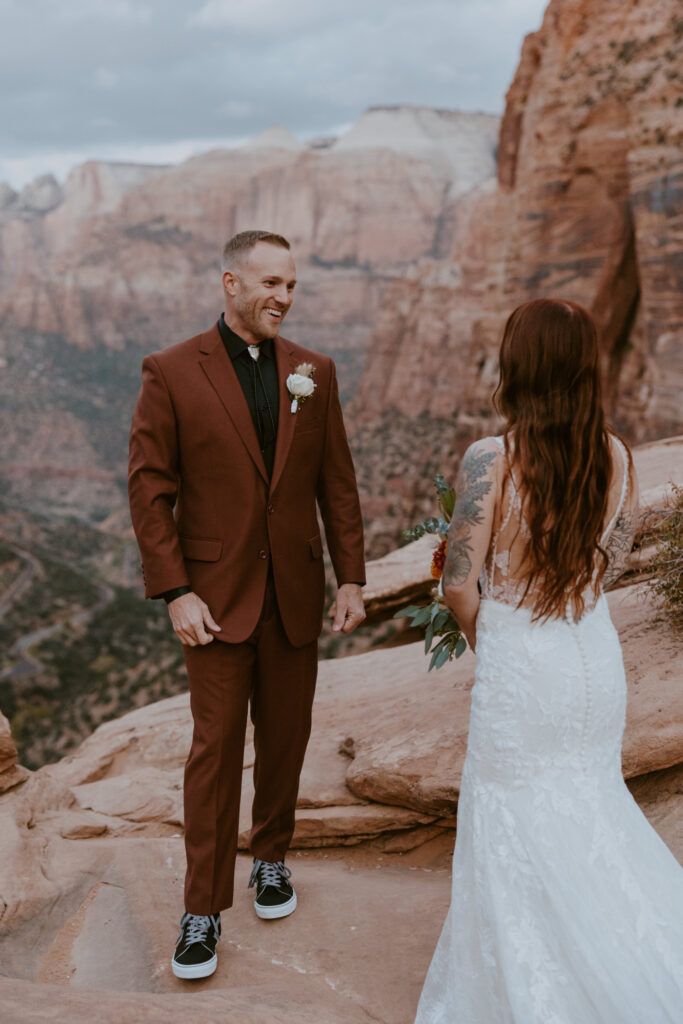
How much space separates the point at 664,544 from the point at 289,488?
6.30ft

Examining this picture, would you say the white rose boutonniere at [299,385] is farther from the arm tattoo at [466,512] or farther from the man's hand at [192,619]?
the arm tattoo at [466,512]

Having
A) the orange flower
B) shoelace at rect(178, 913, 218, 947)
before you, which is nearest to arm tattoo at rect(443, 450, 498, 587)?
the orange flower

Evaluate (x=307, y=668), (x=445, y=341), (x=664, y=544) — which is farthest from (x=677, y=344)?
(x=445, y=341)

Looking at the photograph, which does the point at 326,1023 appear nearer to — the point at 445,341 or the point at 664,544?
the point at 664,544

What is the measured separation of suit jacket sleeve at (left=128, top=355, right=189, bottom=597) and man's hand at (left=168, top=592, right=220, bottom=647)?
0.06 meters

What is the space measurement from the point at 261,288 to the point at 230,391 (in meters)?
0.38

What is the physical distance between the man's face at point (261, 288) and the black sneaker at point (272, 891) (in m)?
2.18

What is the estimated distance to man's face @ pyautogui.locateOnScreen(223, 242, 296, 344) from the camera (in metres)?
3.04

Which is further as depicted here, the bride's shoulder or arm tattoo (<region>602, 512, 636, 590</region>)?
arm tattoo (<region>602, 512, 636, 590</region>)

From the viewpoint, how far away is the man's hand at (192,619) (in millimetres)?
2996

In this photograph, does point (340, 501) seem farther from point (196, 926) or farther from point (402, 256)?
point (402, 256)

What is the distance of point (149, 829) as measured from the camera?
15.7 ft

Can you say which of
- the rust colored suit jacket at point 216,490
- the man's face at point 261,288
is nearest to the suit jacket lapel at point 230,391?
the rust colored suit jacket at point 216,490

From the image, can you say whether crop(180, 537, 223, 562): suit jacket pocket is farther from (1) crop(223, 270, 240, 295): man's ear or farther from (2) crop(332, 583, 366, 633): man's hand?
(1) crop(223, 270, 240, 295): man's ear
